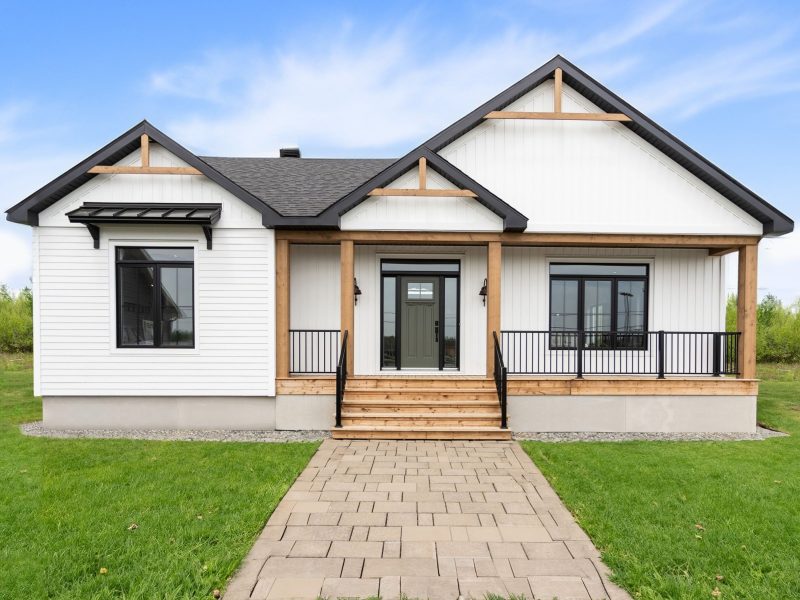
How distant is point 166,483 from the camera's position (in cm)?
505

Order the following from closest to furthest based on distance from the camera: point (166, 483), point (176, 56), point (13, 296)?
point (166, 483) < point (176, 56) < point (13, 296)

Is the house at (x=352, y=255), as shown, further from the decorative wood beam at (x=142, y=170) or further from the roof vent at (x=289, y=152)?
the roof vent at (x=289, y=152)

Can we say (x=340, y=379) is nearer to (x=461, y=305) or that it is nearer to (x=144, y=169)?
(x=461, y=305)

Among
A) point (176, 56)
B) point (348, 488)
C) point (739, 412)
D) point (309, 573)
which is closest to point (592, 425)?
point (739, 412)

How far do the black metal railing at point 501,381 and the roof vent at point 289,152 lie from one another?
888cm

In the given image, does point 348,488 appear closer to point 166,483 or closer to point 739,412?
point 166,483

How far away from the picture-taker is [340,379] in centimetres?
757

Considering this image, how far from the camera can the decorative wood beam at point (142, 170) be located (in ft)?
25.6

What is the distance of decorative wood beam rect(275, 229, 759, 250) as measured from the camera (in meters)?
8.27

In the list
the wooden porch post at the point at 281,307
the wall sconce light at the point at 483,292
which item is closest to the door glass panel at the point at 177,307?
the wooden porch post at the point at 281,307

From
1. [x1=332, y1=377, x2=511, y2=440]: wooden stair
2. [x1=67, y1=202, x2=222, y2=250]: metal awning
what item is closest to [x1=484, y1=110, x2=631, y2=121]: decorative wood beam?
[x1=332, y1=377, x2=511, y2=440]: wooden stair

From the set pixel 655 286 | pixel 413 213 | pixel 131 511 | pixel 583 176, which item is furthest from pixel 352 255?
pixel 655 286

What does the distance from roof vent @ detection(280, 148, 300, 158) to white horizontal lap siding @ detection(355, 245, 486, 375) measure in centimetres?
578

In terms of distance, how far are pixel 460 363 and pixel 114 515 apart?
A: 6.80m
